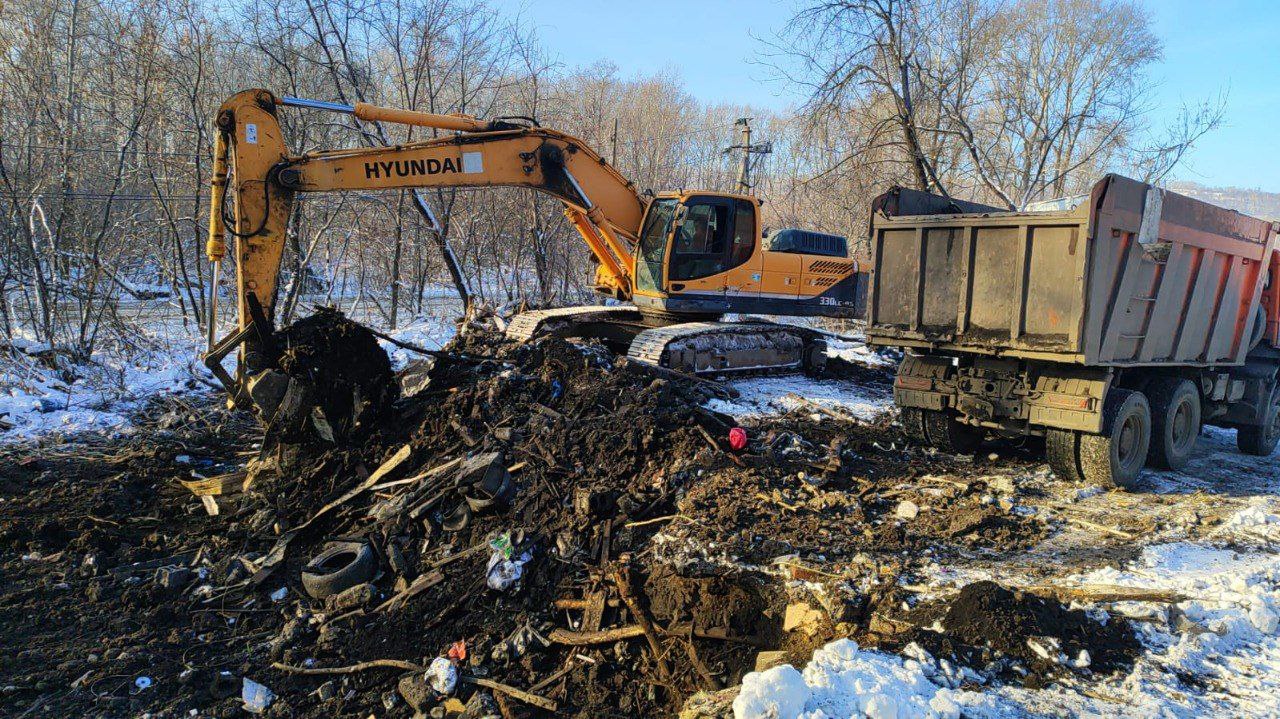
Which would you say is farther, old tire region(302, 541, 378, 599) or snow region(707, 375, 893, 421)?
snow region(707, 375, 893, 421)

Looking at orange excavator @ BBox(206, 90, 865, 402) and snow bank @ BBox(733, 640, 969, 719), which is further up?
orange excavator @ BBox(206, 90, 865, 402)

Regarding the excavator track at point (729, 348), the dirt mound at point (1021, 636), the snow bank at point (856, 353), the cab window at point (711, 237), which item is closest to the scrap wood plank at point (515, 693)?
the dirt mound at point (1021, 636)

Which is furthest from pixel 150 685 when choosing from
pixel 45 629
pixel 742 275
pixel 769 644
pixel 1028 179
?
pixel 1028 179

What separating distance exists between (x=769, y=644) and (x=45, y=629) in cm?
454

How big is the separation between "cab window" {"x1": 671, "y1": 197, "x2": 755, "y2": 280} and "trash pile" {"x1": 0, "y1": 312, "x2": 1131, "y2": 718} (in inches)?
108

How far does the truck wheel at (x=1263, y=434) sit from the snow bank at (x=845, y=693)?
8700 mm

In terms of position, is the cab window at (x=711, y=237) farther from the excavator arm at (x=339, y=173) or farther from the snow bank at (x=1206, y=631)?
the snow bank at (x=1206, y=631)

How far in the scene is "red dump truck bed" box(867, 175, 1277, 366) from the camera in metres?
6.04

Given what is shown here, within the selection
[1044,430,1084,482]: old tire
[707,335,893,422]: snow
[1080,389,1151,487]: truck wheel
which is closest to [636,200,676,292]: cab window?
[707,335,893,422]: snow

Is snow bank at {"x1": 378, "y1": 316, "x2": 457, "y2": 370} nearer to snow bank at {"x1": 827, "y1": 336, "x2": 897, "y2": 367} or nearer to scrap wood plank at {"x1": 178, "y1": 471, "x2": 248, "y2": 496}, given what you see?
scrap wood plank at {"x1": 178, "y1": 471, "x2": 248, "y2": 496}

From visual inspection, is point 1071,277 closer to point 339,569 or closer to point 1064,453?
point 1064,453

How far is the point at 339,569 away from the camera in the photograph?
5.23 m

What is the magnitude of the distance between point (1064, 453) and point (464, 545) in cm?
550

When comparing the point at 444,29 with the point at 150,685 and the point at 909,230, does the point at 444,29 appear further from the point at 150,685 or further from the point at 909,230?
the point at 150,685
